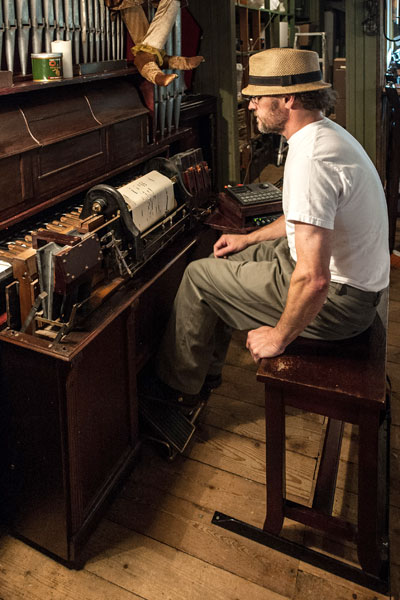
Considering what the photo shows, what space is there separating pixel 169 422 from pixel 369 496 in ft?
3.08

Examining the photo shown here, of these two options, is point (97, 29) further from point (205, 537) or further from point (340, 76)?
Result: point (340, 76)

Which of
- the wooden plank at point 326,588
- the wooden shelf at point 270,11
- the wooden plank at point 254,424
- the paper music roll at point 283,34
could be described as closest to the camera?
the wooden plank at point 326,588

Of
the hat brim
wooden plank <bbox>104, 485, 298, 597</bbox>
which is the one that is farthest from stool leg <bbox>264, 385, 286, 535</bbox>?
the hat brim

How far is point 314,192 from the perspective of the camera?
A: 5.45 ft

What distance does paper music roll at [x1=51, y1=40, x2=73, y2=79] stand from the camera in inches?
80.7

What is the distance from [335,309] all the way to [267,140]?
6.61 metres

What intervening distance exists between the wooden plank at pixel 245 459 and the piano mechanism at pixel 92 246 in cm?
82

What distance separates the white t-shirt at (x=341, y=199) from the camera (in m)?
1.67

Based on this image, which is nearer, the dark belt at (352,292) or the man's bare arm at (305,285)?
the man's bare arm at (305,285)

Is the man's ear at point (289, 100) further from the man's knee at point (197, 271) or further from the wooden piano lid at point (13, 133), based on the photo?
the wooden piano lid at point (13, 133)

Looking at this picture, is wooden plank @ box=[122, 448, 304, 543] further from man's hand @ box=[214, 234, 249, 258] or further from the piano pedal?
man's hand @ box=[214, 234, 249, 258]

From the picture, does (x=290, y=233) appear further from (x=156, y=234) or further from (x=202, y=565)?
(x=202, y=565)

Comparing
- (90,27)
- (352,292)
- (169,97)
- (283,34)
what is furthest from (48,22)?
(283,34)

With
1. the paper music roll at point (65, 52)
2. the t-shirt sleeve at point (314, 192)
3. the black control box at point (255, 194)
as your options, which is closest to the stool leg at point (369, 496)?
the t-shirt sleeve at point (314, 192)
